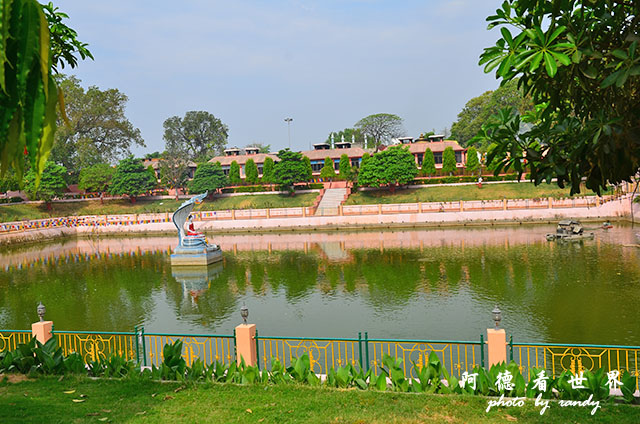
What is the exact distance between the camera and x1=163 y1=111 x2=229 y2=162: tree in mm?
103125

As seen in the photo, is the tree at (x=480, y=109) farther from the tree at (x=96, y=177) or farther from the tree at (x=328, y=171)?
the tree at (x=96, y=177)

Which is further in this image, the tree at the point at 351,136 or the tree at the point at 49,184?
the tree at the point at 351,136

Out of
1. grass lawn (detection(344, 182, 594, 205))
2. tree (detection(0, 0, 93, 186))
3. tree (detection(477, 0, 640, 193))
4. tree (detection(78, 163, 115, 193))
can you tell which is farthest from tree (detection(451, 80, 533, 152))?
tree (detection(0, 0, 93, 186))

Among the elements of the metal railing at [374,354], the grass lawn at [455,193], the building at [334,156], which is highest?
the building at [334,156]

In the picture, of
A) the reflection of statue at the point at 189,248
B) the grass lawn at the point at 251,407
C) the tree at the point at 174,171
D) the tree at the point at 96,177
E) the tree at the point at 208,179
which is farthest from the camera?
the tree at the point at 174,171

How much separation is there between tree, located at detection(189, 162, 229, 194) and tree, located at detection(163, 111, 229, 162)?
3432 cm

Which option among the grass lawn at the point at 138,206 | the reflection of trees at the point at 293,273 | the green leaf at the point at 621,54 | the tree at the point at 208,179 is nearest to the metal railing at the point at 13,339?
the reflection of trees at the point at 293,273

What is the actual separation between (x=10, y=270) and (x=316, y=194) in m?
35.6

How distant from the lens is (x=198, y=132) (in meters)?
105

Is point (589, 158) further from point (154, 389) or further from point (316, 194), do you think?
point (316, 194)

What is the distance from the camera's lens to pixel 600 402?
812cm

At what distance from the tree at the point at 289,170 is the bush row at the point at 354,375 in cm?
5188

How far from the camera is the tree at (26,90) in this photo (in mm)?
2748

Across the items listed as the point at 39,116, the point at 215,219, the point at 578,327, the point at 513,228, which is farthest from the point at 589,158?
the point at 215,219
